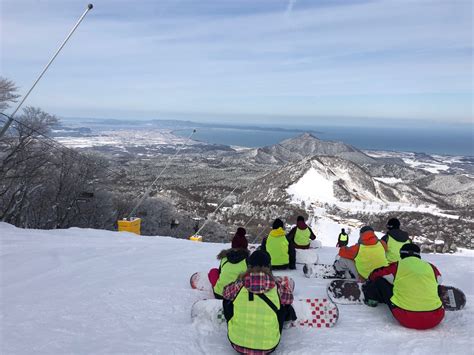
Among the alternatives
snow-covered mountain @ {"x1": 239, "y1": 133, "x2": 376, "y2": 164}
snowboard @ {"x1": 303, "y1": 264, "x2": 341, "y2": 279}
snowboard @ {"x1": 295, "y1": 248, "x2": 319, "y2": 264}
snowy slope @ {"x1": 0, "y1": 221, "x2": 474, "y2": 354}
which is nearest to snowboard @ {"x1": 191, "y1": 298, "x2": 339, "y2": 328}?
snowy slope @ {"x1": 0, "y1": 221, "x2": 474, "y2": 354}

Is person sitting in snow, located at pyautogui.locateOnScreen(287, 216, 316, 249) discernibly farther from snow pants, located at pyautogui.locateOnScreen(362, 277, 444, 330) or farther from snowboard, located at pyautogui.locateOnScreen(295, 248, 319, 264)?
snow pants, located at pyautogui.locateOnScreen(362, 277, 444, 330)

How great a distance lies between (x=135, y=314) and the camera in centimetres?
597

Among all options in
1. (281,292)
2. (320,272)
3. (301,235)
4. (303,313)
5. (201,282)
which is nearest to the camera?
(281,292)

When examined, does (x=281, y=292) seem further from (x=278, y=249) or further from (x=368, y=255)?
(x=278, y=249)

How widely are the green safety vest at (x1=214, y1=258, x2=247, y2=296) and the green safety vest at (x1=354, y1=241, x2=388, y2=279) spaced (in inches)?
97.2

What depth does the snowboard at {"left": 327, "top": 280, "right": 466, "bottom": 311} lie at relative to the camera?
599cm

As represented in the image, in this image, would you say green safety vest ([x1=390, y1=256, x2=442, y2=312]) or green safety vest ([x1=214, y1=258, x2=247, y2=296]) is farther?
green safety vest ([x1=214, y1=258, x2=247, y2=296])

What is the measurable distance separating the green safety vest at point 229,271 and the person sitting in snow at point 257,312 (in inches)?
46.3

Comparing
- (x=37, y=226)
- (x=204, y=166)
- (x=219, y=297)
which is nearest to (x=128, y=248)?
(x=219, y=297)

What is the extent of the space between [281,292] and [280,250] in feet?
12.1

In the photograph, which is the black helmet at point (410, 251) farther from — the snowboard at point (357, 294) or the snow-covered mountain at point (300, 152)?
the snow-covered mountain at point (300, 152)

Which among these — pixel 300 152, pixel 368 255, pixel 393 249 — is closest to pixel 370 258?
pixel 368 255

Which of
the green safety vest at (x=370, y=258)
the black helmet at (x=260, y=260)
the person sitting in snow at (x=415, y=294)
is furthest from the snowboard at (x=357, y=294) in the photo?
the black helmet at (x=260, y=260)

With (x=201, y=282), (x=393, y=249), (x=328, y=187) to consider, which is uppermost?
(x=393, y=249)
